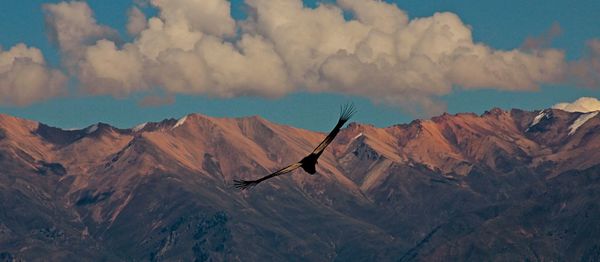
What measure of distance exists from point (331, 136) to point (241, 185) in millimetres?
3693

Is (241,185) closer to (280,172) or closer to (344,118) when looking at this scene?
(280,172)

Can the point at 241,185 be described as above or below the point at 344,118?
below

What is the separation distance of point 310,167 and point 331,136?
135 cm

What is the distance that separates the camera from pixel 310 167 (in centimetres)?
4384

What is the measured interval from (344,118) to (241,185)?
4524mm

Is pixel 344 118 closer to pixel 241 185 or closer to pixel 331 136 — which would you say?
pixel 331 136

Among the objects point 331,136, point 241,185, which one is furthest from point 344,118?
point 241,185

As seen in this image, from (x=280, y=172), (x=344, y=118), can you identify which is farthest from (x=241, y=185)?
(x=344, y=118)

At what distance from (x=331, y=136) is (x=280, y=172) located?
8.19 feet

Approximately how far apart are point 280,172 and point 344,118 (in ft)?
10.1

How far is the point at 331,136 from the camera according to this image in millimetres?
44094

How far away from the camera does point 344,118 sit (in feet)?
149
